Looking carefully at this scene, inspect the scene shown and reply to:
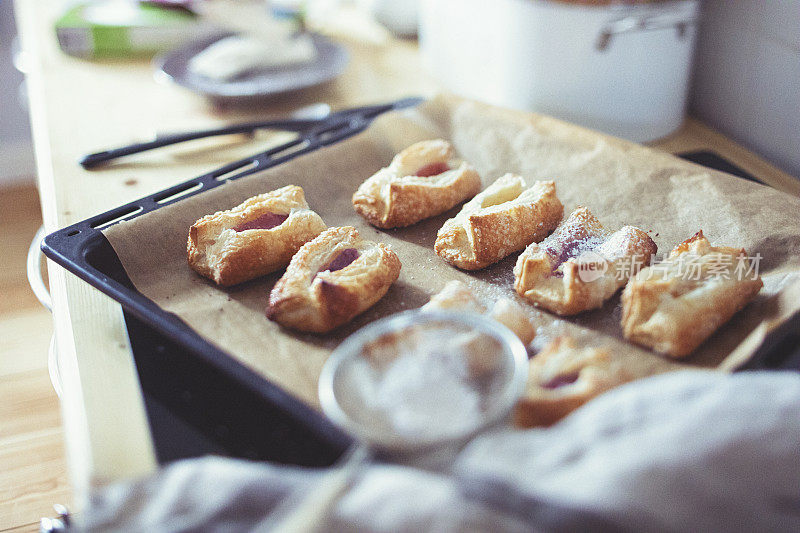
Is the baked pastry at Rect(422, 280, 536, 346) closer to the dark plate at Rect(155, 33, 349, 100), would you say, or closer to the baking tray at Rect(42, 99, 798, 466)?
the baking tray at Rect(42, 99, 798, 466)

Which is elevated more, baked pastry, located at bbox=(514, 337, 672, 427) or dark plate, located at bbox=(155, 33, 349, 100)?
dark plate, located at bbox=(155, 33, 349, 100)

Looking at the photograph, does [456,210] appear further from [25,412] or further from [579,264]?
[25,412]

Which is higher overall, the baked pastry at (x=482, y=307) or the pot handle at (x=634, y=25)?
the pot handle at (x=634, y=25)

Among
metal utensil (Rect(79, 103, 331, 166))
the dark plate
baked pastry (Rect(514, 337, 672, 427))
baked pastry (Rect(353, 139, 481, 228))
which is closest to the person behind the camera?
baked pastry (Rect(514, 337, 672, 427))

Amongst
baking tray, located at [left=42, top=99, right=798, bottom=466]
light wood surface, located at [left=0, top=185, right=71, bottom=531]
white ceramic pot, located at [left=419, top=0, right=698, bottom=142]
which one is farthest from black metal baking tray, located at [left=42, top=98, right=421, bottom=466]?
white ceramic pot, located at [left=419, top=0, right=698, bottom=142]

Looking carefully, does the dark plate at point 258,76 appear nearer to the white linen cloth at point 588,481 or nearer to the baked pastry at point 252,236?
the baked pastry at point 252,236

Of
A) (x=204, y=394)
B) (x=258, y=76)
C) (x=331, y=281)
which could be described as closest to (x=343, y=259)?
(x=331, y=281)

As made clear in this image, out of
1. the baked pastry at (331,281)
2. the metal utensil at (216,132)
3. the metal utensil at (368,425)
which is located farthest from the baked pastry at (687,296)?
the metal utensil at (216,132)

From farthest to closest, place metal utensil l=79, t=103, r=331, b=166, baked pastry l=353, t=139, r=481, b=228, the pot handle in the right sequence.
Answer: metal utensil l=79, t=103, r=331, b=166 < the pot handle < baked pastry l=353, t=139, r=481, b=228
